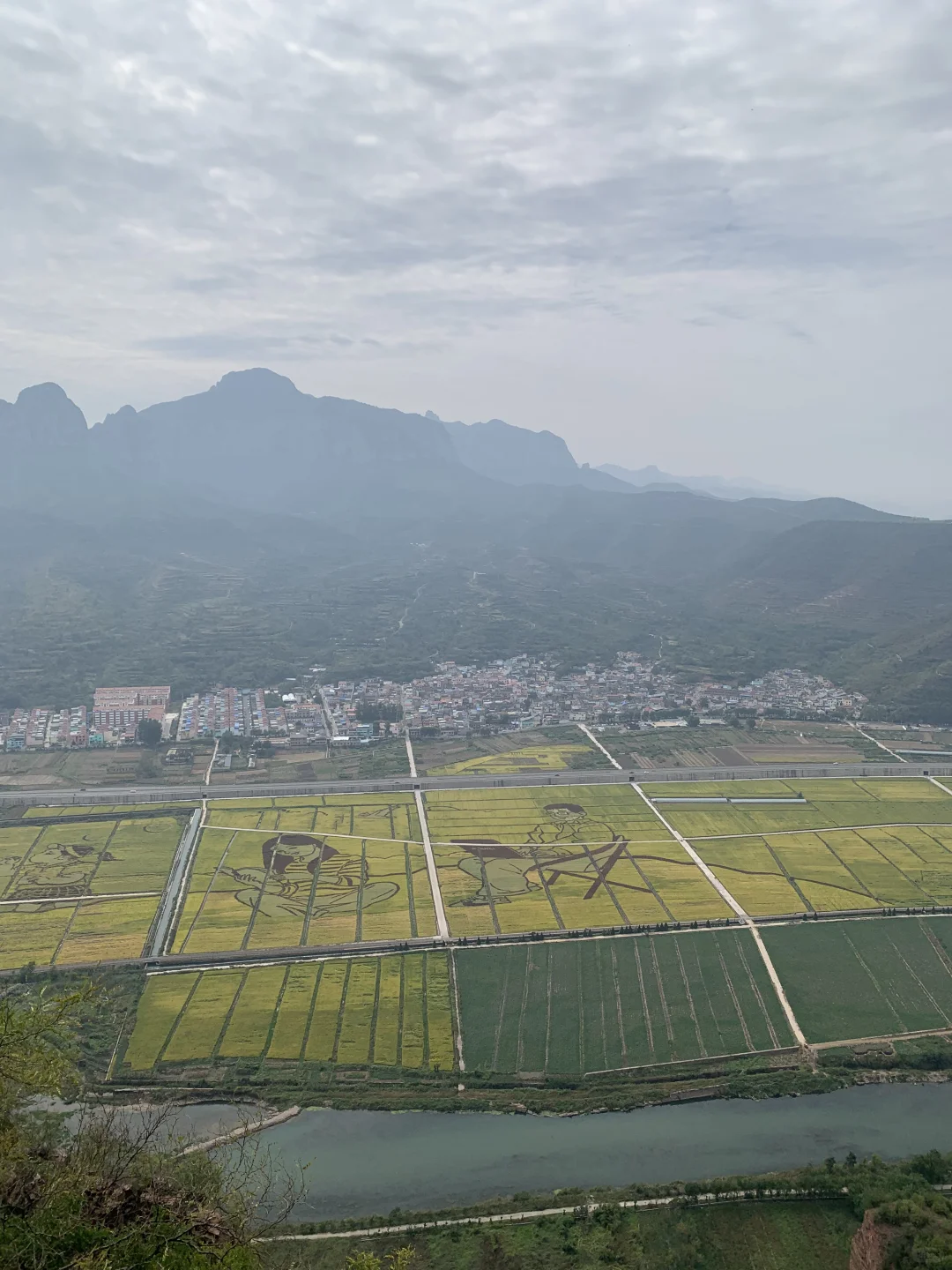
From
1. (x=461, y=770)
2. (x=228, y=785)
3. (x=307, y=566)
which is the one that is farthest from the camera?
(x=307, y=566)

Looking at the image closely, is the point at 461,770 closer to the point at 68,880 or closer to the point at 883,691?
the point at 68,880

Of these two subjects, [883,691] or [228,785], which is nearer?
[228,785]

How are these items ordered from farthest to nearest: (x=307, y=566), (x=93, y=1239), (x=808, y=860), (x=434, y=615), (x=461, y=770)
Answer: (x=307, y=566) < (x=434, y=615) < (x=461, y=770) < (x=808, y=860) < (x=93, y=1239)

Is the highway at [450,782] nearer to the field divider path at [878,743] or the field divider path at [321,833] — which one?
the field divider path at [878,743]

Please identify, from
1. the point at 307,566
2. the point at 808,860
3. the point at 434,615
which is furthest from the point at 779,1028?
the point at 307,566

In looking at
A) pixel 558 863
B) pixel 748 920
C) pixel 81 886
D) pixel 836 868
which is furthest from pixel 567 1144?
pixel 81 886

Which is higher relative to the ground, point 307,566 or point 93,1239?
point 93,1239

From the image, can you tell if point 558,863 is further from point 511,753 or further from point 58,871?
point 58,871
